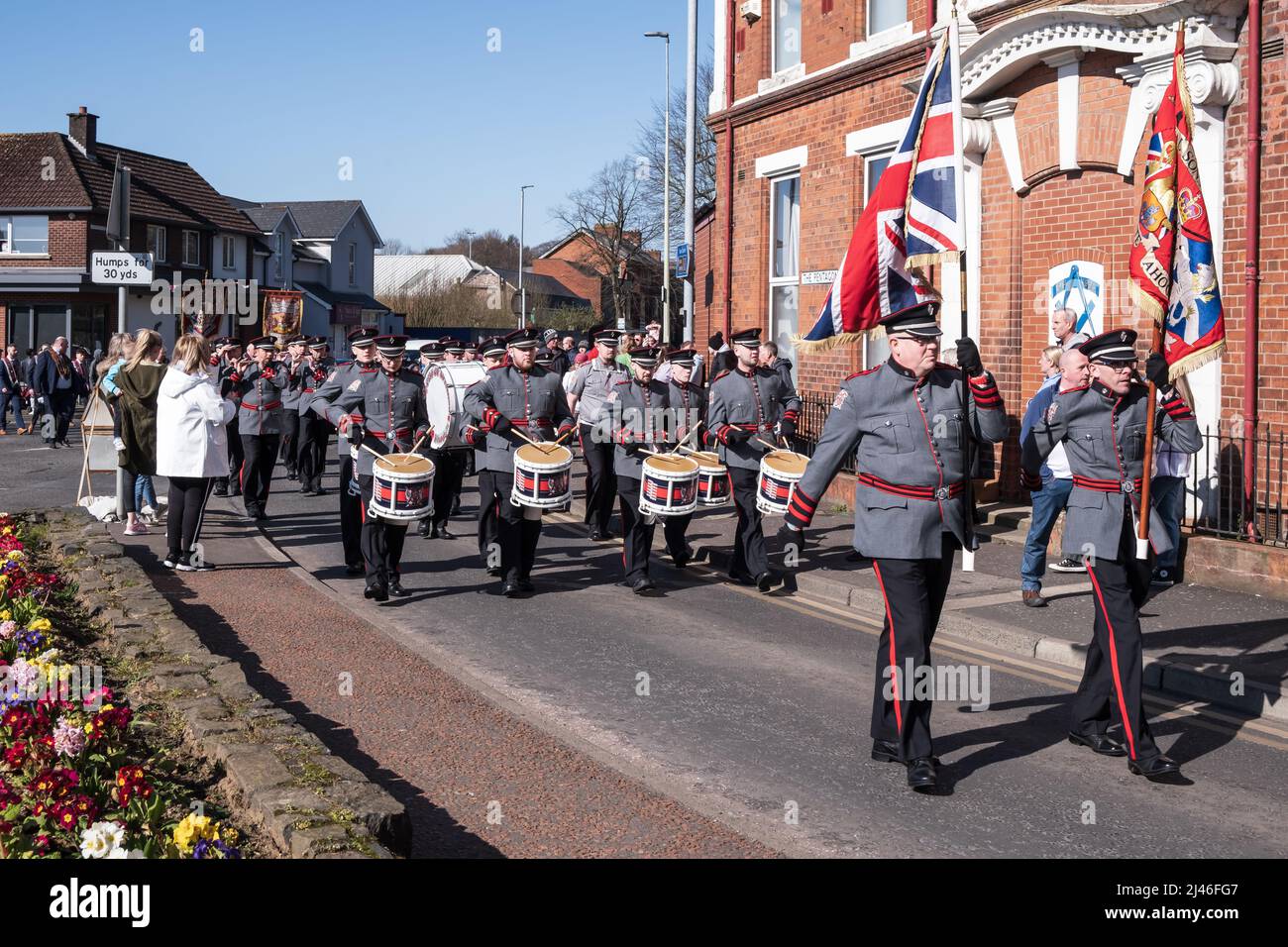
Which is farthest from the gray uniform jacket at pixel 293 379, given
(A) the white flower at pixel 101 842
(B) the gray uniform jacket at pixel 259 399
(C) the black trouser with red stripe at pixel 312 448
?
(A) the white flower at pixel 101 842

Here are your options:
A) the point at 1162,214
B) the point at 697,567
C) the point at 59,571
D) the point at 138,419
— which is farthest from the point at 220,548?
the point at 1162,214

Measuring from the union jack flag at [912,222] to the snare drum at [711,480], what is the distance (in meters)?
2.59

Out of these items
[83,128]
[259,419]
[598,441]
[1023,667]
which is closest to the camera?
[1023,667]

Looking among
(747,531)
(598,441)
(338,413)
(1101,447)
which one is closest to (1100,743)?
(1101,447)

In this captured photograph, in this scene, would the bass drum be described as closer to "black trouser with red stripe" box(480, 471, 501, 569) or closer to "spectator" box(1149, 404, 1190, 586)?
"black trouser with red stripe" box(480, 471, 501, 569)

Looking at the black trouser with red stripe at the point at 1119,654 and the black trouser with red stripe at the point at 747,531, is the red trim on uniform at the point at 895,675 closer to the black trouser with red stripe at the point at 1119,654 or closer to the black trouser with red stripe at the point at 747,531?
the black trouser with red stripe at the point at 1119,654

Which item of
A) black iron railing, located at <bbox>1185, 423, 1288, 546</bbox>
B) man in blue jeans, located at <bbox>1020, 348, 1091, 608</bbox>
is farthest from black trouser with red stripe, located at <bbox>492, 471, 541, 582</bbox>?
black iron railing, located at <bbox>1185, 423, 1288, 546</bbox>

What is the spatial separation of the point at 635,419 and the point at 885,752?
18.5ft

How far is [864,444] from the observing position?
7000mm

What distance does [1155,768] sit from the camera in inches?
264

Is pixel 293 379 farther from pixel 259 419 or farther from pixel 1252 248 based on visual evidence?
pixel 1252 248

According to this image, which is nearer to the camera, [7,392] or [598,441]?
[598,441]

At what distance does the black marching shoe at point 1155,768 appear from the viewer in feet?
22.0
